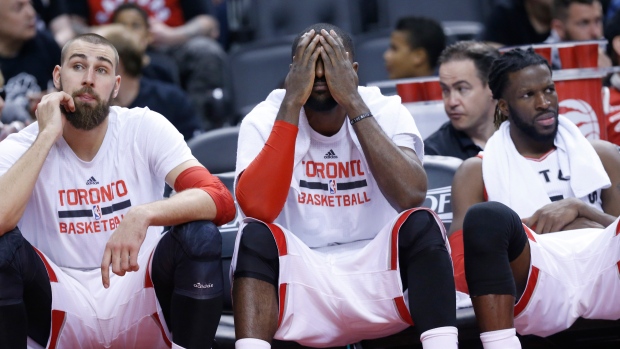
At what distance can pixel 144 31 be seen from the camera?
283 inches

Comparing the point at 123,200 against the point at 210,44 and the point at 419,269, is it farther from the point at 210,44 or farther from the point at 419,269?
the point at 210,44

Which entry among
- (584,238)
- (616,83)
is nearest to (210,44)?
(616,83)

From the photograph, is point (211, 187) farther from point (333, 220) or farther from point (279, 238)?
point (333, 220)

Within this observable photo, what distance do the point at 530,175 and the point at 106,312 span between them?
1.71 metres

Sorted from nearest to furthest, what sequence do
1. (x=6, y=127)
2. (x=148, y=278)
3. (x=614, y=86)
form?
(x=148, y=278) < (x=6, y=127) < (x=614, y=86)

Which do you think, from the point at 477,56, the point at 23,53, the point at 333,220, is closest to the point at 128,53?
the point at 23,53

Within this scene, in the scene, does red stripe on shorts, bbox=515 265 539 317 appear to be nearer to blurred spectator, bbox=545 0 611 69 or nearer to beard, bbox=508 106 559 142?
beard, bbox=508 106 559 142

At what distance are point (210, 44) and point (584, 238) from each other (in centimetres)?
411

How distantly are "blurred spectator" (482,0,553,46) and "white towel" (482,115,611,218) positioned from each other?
2960 millimetres

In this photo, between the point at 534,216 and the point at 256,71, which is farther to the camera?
the point at 256,71

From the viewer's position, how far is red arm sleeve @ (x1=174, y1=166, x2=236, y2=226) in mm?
3574

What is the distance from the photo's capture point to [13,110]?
530 centimetres

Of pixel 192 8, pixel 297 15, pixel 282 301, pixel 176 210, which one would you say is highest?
pixel 192 8

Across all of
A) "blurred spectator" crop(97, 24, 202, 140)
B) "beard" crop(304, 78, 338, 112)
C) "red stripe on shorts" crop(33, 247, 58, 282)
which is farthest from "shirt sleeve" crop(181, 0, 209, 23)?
A: "red stripe on shorts" crop(33, 247, 58, 282)
